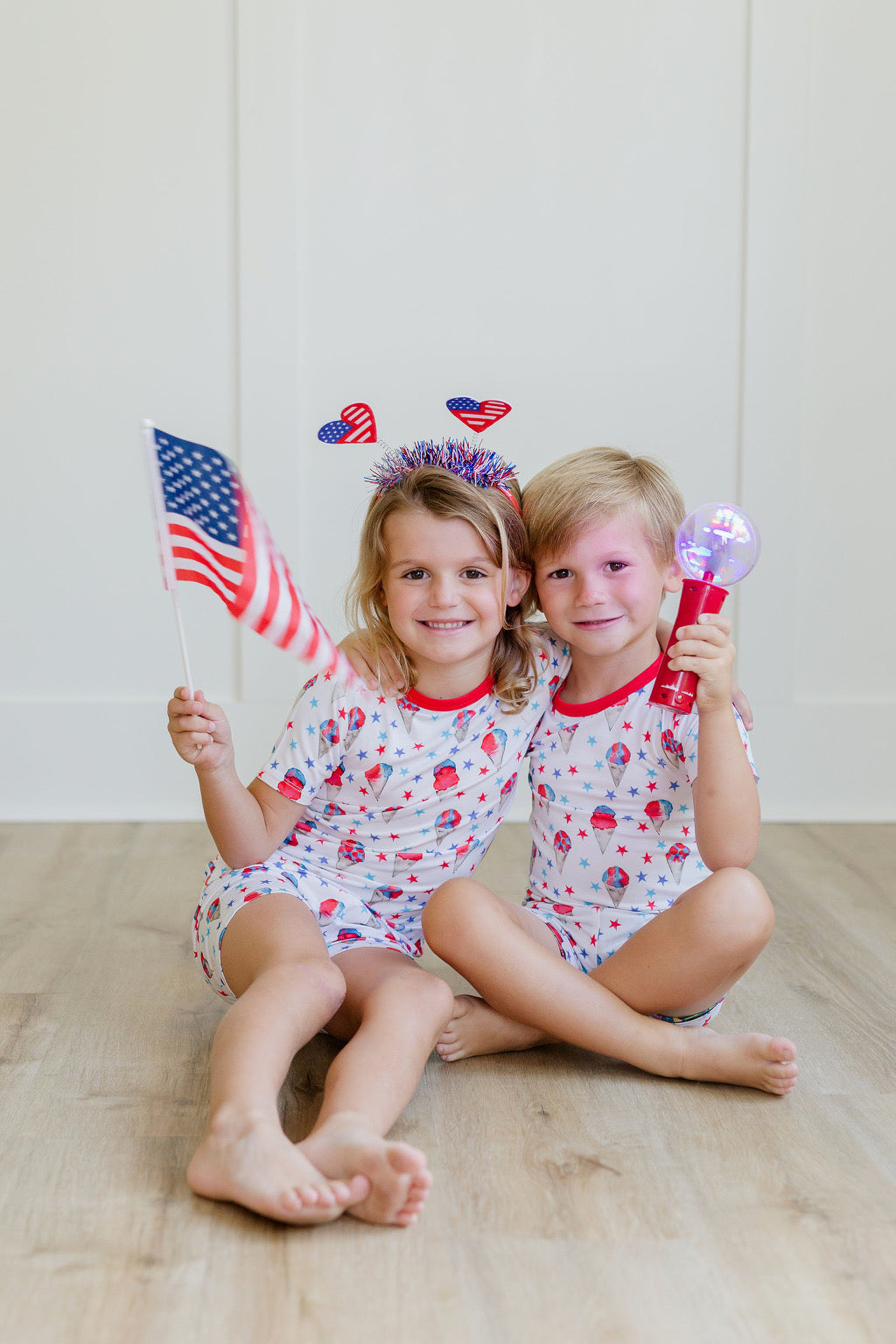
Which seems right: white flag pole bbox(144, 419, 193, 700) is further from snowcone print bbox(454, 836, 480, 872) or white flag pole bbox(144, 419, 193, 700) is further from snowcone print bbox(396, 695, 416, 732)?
snowcone print bbox(454, 836, 480, 872)

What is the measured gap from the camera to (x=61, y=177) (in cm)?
221

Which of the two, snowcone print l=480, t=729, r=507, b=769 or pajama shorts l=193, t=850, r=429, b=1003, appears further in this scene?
snowcone print l=480, t=729, r=507, b=769

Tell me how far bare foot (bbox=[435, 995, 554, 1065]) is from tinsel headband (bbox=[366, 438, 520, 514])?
0.53 m

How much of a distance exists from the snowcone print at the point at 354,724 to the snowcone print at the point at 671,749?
1.05 feet

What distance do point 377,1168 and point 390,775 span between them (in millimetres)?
497

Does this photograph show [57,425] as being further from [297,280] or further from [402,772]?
[402,772]

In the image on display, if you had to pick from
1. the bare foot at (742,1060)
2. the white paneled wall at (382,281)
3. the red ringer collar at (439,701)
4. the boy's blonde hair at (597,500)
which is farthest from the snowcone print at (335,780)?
the white paneled wall at (382,281)

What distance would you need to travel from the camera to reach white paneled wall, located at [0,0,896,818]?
2209mm

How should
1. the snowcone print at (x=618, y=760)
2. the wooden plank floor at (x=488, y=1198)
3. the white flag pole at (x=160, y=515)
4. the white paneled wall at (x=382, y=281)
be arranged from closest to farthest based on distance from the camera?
the wooden plank floor at (x=488, y=1198), the white flag pole at (x=160, y=515), the snowcone print at (x=618, y=760), the white paneled wall at (x=382, y=281)

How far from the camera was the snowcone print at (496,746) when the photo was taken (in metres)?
1.32

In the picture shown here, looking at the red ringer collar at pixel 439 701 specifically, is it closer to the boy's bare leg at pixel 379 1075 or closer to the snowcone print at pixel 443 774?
the snowcone print at pixel 443 774

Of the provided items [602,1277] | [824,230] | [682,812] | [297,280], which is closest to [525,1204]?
[602,1277]

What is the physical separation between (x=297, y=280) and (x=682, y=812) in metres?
1.42

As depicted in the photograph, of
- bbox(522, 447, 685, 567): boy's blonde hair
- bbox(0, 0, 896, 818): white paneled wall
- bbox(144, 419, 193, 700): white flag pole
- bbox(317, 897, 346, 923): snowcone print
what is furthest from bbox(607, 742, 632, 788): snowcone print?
bbox(0, 0, 896, 818): white paneled wall
